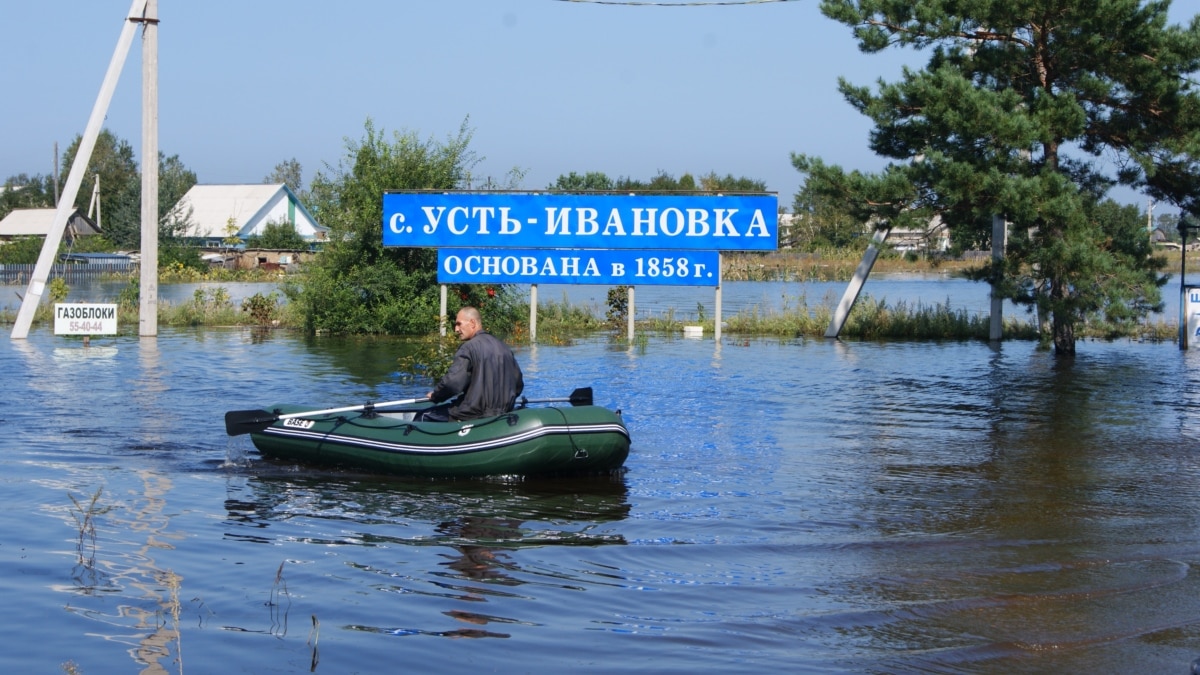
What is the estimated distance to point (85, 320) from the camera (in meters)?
27.1

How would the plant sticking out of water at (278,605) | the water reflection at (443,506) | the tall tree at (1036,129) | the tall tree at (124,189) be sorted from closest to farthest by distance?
the plant sticking out of water at (278,605), the water reflection at (443,506), the tall tree at (1036,129), the tall tree at (124,189)

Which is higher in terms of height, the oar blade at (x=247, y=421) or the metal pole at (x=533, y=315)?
the metal pole at (x=533, y=315)

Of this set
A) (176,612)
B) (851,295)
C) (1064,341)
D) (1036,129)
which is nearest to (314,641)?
(176,612)

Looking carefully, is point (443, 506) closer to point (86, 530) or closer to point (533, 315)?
point (86, 530)

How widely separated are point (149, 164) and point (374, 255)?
5137 millimetres

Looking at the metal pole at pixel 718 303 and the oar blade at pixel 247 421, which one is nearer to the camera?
the oar blade at pixel 247 421

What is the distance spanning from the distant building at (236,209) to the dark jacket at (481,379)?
79.4 meters

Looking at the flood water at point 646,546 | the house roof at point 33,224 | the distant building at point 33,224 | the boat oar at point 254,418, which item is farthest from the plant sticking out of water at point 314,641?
the house roof at point 33,224

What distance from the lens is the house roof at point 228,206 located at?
92938 mm

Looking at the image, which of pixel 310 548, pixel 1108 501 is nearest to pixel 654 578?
pixel 310 548

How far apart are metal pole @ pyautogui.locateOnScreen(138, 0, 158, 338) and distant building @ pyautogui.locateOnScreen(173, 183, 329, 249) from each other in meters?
62.8

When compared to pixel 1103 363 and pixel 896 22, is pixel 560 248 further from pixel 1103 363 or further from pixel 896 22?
pixel 1103 363

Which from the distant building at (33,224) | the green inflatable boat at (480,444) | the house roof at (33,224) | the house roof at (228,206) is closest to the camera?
the green inflatable boat at (480,444)

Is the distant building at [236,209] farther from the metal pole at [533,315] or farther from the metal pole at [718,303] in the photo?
the metal pole at [718,303]
